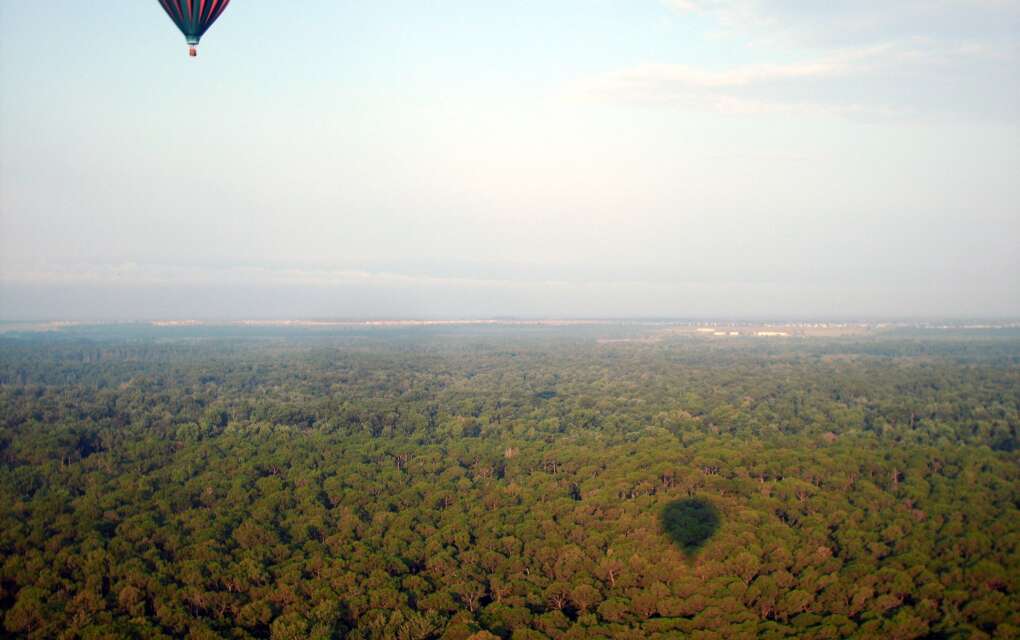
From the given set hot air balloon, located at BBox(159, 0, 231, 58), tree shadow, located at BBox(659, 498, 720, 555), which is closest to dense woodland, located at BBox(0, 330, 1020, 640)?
tree shadow, located at BBox(659, 498, 720, 555)

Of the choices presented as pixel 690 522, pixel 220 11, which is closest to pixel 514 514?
pixel 690 522

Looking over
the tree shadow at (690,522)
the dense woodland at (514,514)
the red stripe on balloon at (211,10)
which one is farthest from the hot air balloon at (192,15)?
the tree shadow at (690,522)

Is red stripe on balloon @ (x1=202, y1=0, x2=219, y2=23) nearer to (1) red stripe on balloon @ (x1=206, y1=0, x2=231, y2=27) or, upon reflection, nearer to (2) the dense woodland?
(1) red stripe on balloon @ (x1=206, y1=0, x2=231, y2=27)

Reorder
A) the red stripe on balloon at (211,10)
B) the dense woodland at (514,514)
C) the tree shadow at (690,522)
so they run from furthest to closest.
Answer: the tree shadow at (690,522), the red stripe on balloon at (211,10), the dense woodland at (514,514)

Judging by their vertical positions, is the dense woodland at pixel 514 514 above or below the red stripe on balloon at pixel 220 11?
below

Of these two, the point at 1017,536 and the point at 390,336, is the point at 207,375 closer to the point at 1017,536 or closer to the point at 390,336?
the point at 390,336

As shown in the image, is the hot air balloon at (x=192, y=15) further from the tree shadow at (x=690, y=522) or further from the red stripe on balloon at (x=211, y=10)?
the tree shadow at (x=690, y=522)

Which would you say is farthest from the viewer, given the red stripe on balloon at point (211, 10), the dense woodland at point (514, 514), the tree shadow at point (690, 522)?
the tree shadow at point (690, 522)
